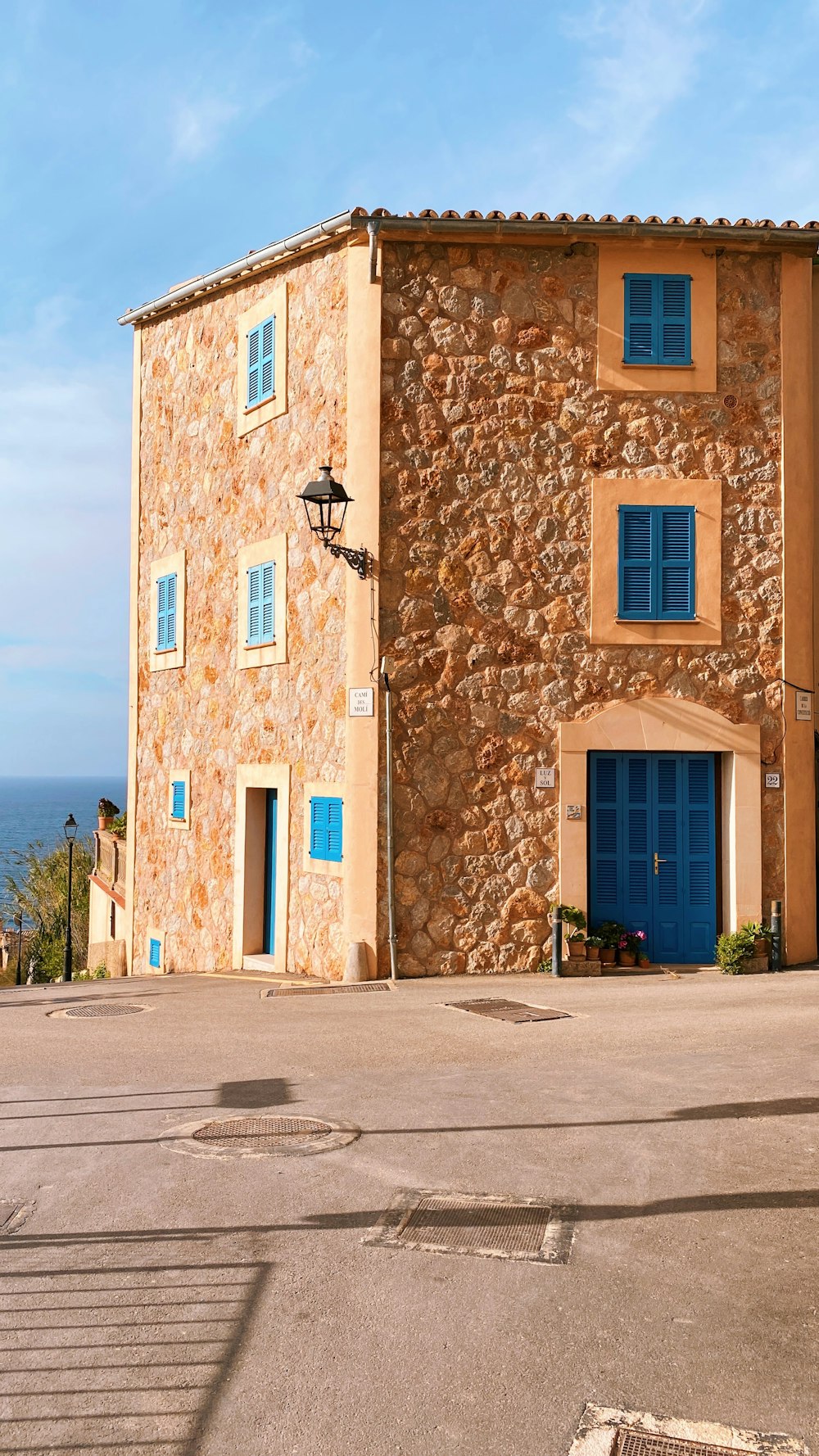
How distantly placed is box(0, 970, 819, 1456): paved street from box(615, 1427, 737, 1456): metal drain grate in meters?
0.15

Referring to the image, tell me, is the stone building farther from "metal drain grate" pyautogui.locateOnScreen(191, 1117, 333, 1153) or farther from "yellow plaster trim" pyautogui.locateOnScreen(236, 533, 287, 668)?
"metal drain grate" pyautogui.locateOnScreen(191, 1117, 333, 1153)

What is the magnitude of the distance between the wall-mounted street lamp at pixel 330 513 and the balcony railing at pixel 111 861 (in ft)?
37.9

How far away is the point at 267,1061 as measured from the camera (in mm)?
8969

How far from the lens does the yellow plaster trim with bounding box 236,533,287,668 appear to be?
1534cm

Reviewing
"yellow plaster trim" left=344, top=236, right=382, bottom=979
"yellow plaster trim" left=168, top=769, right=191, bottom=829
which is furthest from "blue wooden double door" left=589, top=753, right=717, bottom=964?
"yellow plaster trim" left=168, top=769, right=191, bottom=829

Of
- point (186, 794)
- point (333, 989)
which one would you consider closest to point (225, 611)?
point (186, 794)

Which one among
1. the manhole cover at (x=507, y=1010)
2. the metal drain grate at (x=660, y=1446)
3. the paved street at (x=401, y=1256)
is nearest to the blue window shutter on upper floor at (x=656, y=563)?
the manhole cover at (x=507, y=1010)

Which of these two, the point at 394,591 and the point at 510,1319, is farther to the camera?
the point at 394,591

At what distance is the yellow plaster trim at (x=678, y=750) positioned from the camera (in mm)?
13578

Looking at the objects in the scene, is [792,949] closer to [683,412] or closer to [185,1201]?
[683,412]

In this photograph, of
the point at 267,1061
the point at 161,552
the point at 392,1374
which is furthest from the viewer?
the point at 161,552

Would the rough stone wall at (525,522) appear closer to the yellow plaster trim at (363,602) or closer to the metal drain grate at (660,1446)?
the yellow plaster trim at (363,602)

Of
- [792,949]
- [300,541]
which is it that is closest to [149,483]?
[300,541]

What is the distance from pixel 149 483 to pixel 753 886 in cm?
1152
